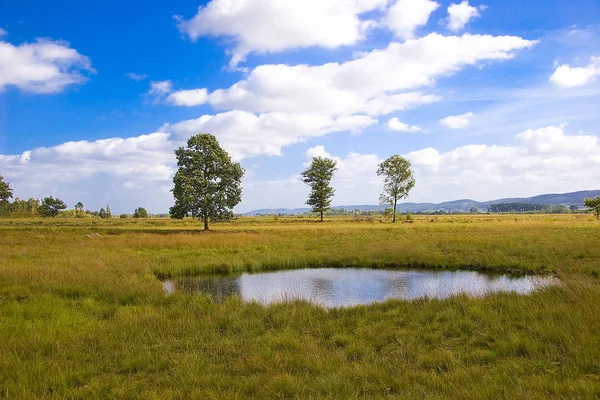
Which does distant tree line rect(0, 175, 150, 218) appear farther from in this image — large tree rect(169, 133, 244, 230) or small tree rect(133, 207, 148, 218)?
large tree rect(169, 133, 244, 230)

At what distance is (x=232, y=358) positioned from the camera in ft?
21.3

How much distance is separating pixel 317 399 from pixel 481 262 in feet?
57.2

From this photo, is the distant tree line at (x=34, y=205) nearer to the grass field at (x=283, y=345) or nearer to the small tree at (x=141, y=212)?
the small tree at (x=141, y=212)

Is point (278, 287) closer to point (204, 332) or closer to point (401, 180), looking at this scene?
point (204, 332)

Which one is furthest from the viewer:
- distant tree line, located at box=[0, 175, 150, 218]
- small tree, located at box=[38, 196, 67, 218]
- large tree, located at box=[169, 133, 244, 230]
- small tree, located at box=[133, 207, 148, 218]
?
small tree, located at box=[133, 207, 148, 218]

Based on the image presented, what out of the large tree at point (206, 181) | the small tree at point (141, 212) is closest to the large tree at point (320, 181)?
the large tree at point (206, 181)

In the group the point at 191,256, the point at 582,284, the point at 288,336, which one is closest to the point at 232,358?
the point at 288,336

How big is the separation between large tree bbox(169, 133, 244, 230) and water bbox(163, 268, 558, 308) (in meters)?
23.1

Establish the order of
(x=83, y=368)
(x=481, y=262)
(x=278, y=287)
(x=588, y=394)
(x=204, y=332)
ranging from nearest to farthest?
(x=588, y=394) < (x=83, y=368) < (x=204, y=332) < (x=278, y=287) < (x=481, y=262)

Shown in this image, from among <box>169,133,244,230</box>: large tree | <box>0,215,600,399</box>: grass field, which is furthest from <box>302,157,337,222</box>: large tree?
<box>0,215,600,399</box>: grass field

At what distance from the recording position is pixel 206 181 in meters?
40.2

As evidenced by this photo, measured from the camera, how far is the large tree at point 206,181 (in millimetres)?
39469

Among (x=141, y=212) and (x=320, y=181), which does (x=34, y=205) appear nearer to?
(x=141, y=212)

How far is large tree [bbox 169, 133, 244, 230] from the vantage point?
129ft
